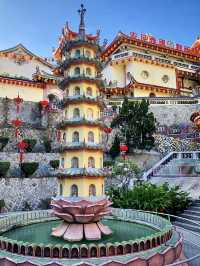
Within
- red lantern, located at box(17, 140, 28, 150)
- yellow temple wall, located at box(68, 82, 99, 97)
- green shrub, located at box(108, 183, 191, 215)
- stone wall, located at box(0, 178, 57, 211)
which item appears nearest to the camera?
yellow temple wall, located at box(68, 82, 99, 97)

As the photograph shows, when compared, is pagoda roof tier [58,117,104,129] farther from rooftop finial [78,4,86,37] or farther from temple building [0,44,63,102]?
temple building [0,44,63,102]

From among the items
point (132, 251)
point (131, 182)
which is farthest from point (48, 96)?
point (132, 251)

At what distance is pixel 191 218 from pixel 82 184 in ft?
21.2

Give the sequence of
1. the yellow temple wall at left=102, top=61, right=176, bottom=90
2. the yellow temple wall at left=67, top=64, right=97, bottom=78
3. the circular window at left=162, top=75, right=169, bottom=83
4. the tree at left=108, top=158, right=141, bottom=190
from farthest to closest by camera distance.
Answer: the circular window at left=162, top=75, right=169, bottom=83, the yellow temple wall at left=102, top=61, right=176, bottom=90, the tree at left=108, top=158, right=141, bottom=190, the yellow temple wall at left=67, top=64, right=97, bottom=78

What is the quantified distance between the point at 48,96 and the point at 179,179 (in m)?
19.4

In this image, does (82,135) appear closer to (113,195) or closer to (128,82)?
(113,195)

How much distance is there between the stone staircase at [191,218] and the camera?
13.9 meters

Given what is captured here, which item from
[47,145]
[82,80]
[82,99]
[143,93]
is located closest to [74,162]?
[82,99]

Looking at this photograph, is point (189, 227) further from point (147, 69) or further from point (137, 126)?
point (147, 69)

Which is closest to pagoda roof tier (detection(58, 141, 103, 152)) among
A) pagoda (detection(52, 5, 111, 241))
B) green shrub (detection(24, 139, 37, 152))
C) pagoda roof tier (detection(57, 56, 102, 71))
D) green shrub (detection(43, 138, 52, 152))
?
pagoda (detection(52, 5, 111, 241))

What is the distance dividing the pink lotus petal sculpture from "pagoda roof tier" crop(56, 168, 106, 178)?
82 cm

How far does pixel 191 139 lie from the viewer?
3094 cm

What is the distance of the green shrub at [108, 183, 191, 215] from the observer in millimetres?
16062

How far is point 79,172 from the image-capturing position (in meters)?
11.3
